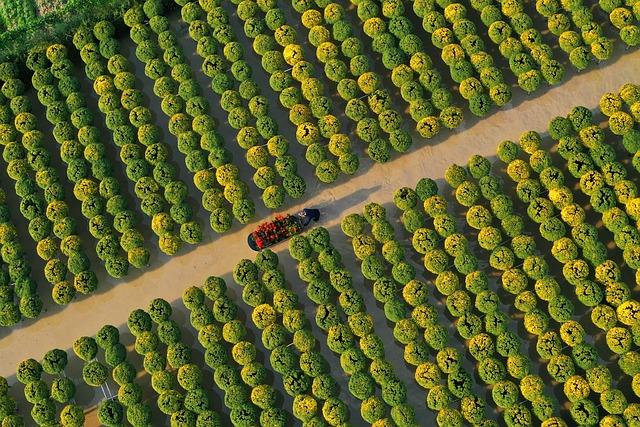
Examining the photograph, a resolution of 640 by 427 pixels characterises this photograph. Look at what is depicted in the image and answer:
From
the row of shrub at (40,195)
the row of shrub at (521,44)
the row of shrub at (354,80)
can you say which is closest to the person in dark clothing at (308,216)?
the row of shrub at (354,80)

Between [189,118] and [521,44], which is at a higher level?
[189,118]

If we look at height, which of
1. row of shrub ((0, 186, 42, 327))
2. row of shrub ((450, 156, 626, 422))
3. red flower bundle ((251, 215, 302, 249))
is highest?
row of shrub ((0, 186, 42, 327))

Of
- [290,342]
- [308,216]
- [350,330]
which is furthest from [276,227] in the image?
[350,330]

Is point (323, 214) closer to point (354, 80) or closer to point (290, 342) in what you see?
point (290, 342)

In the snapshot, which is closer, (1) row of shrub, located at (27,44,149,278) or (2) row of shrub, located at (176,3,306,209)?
(1) row of shrub, located at (27,44,149,278)

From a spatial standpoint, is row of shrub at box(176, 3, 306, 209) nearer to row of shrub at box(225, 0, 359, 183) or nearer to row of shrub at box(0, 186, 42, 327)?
row of shrub at box(225, 0, 359, 183)

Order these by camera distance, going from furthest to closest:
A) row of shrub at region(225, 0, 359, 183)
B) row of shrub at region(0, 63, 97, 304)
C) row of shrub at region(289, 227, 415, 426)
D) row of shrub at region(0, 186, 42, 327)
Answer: row of shrub at region(225, 0, 359, 183) < row of shrub at region(0, 63, 97, 304) < row of shrub at region(0, 186, 42, 327) < row of shrub at region(289, 227, 415, 426)

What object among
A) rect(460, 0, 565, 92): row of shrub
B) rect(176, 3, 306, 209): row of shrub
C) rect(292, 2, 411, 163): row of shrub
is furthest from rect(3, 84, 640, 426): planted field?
rect(176, 3, 306, 209): row of shrub

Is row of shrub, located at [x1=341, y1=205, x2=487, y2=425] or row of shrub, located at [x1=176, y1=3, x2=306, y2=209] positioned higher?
row of shrub, located at [x1=176, y1=3, x2=306, y2=209]
